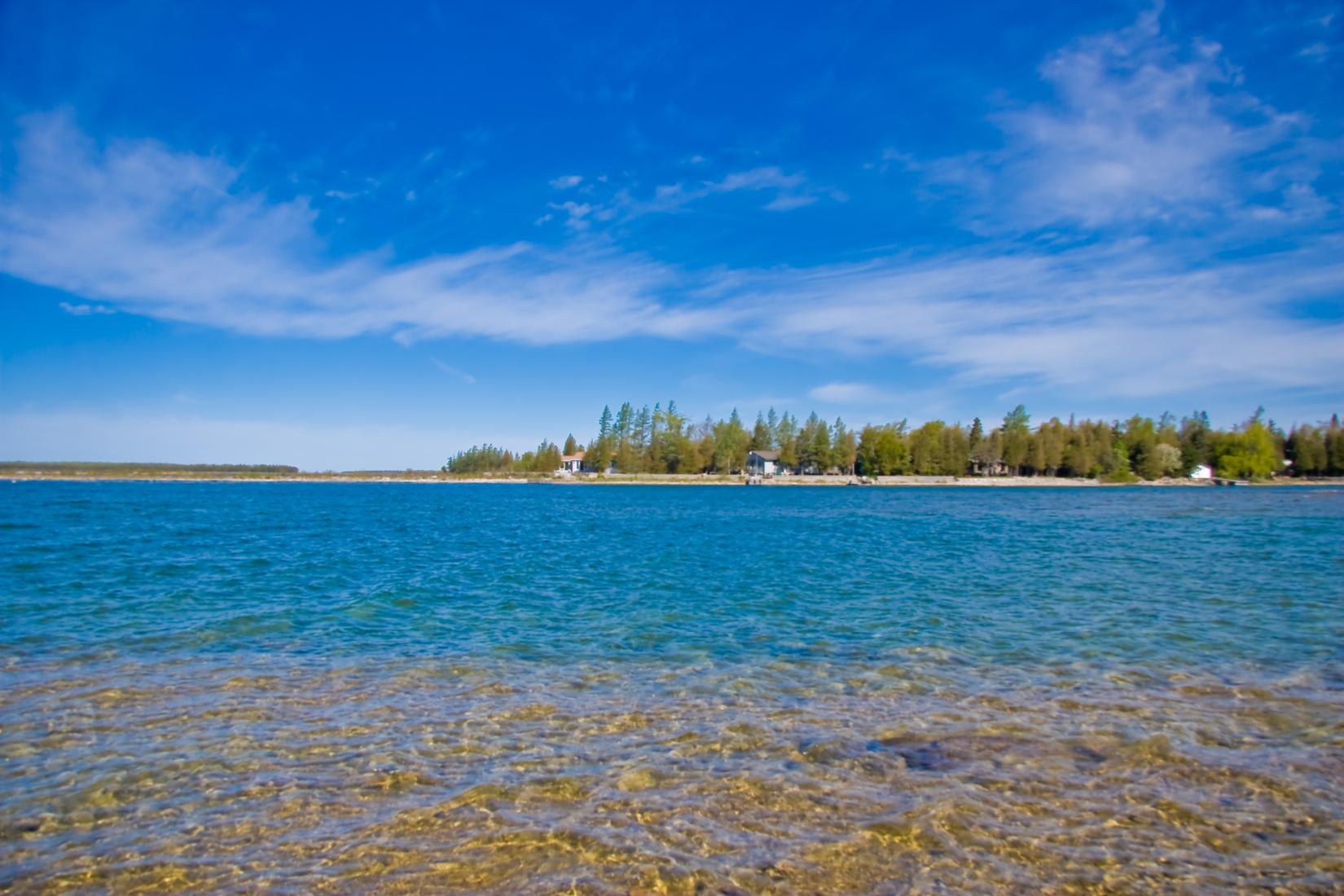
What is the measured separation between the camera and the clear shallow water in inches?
216

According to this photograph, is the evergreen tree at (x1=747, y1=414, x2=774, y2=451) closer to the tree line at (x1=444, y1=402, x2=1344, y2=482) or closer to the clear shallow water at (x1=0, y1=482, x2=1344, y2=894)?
the tree line at (x1=444, y1=402, x2=1344, y2=482)

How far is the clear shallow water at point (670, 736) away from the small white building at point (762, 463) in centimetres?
15042

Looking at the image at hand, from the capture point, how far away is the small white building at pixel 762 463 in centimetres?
17088

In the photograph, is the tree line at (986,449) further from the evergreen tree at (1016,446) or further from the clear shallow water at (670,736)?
the clear shallow water at (670,736)

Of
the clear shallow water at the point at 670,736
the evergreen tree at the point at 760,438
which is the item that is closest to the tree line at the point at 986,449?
the evergreen tree at the point at 760,438

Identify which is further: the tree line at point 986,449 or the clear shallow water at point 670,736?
the tree line at point 986,449

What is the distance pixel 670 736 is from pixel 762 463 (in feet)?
544

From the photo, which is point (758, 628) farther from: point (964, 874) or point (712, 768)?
point (964, 874)

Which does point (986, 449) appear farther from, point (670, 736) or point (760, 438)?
point (670, 736)

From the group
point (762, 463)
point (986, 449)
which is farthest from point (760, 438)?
point (986, 449)

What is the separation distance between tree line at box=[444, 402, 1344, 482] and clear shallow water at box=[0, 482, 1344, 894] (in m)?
149

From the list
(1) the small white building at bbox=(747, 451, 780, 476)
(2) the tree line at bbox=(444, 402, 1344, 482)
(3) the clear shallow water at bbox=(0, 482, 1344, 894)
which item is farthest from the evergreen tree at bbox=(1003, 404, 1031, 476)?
(3) the clear shallow water at bbox=(0, 482, 1344, 894)

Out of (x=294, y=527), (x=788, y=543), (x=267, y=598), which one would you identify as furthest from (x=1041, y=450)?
(x=267, y=598)

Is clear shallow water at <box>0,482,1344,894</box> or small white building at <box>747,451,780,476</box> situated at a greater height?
small white building at <box>747,451,780,476</box>
